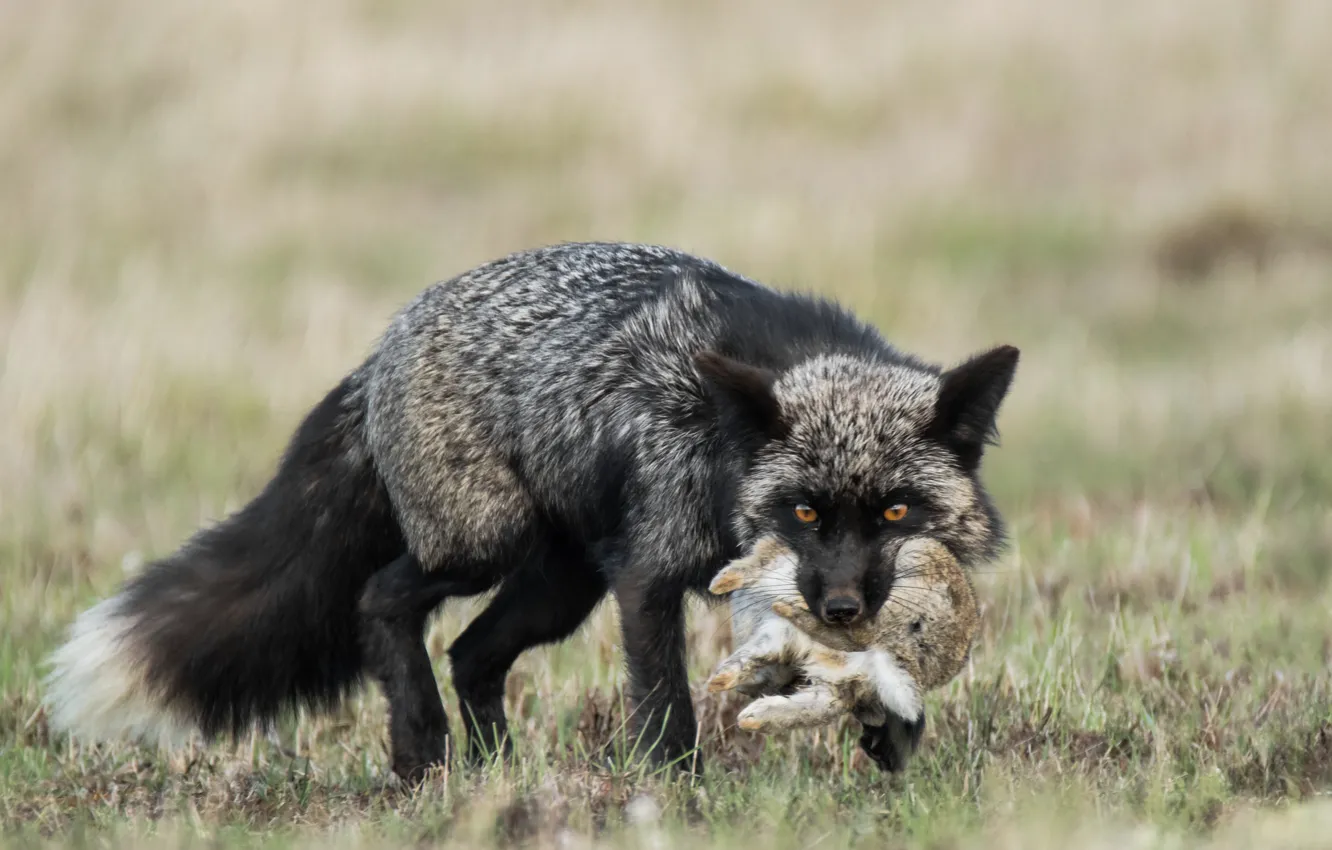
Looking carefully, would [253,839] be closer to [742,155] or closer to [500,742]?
[500,742]

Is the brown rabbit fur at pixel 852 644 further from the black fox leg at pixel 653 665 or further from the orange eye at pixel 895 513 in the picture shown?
the black fox leg at pixel 653 665

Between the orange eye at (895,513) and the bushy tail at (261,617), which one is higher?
the orange eye at (895,513)

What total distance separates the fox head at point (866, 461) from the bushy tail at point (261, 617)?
1571 millimetres

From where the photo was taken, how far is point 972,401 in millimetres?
4695

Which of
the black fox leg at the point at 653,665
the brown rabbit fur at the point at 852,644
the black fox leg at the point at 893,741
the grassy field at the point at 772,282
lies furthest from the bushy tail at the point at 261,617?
the black fox leg at the point at 893,741

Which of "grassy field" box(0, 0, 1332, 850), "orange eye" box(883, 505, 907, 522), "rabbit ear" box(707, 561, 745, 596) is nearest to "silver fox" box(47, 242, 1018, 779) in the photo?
"orange eye" box(883, 505, 907, 522)

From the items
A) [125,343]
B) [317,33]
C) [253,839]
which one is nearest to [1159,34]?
[317,33]

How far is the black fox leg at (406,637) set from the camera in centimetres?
543

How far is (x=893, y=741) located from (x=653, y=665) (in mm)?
709

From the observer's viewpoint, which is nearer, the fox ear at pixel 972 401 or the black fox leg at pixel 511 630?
the fox ear at pixel 972 401

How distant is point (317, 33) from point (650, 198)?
423 cm

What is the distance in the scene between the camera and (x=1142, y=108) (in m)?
16.5

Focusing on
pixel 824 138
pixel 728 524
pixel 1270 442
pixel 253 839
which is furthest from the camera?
pixel 824 138

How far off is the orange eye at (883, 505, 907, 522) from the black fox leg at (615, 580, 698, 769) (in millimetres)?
720
